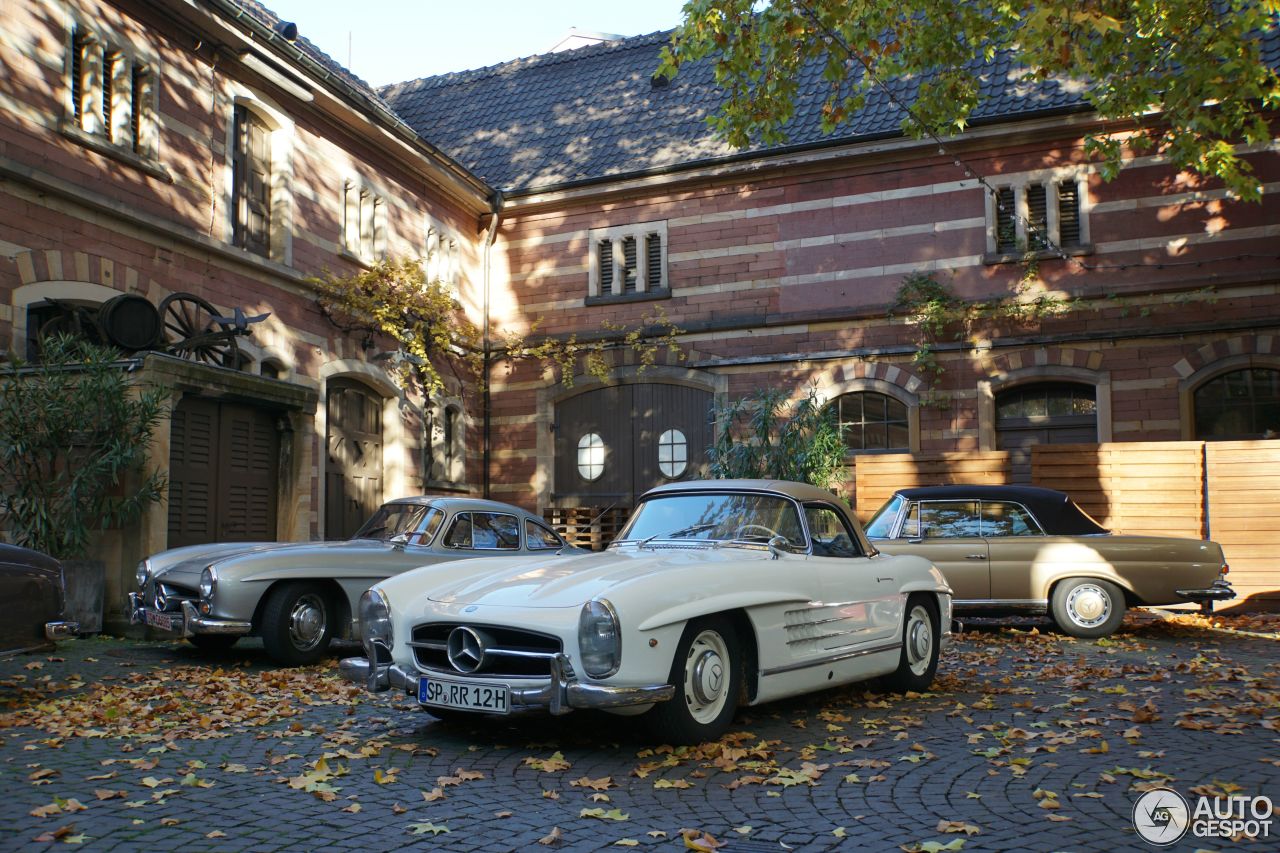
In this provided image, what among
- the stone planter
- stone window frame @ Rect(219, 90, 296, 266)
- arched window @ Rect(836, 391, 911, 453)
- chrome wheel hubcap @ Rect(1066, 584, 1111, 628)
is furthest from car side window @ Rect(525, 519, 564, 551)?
arched window @ Rect(836, 391, 911, 453)

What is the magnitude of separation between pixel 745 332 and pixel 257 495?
9.11 m

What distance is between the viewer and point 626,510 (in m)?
19.6

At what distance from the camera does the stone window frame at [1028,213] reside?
17094 millimetres

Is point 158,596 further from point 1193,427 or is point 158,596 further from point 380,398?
point 1193,427

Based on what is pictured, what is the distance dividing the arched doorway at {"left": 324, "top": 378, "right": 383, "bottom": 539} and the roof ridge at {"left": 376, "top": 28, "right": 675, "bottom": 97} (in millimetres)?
10268

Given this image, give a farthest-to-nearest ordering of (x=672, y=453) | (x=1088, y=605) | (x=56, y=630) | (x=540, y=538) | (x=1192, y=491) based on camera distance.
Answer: (x=672, y=453) < (x=1192, y=491) < (x=1088, y=605) < (x=540, y=538) < (x=56, y=630)

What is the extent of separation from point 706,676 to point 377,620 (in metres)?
1.86

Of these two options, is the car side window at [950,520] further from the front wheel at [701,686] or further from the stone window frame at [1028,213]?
the stone window frame at [1028,213]

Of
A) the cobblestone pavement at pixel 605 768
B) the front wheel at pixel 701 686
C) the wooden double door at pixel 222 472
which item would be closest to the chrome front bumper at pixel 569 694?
the front wheel at pixel 701 686

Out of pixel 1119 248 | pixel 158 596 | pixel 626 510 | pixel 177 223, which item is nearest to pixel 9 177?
pixel 177 223

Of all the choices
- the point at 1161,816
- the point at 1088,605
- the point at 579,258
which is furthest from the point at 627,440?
the point at 1161,816

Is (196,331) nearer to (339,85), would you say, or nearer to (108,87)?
(108,87)

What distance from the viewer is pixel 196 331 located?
13484mm

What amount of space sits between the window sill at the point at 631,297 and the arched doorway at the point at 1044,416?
6054 mm
